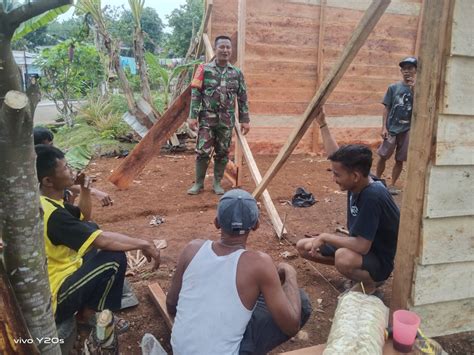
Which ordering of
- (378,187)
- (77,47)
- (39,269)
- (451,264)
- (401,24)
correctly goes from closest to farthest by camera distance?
(39,269) < (451,264) < (378,187) < (401,24) < (77,47)

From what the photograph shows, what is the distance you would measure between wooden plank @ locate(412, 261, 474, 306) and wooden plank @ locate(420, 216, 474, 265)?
0.16 ft

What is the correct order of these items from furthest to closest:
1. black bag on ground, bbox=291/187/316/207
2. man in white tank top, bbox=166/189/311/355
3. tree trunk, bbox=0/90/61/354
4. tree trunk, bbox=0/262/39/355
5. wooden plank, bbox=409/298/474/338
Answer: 1. black bag on ground, bbox=291/187/316/207
2. wooden plank, bbox=409/298/474/338
3. man in white tank top, bbox=166/189/311/355
4. tree trunk, bbox=0/262/39/355
5. tree trunk, bbox=0/90/61/354

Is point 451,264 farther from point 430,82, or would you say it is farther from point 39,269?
point 39,269

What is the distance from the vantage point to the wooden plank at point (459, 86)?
195cm

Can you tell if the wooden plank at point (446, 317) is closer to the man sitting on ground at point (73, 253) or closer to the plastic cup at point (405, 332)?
the plastic cup at point (405, 332)

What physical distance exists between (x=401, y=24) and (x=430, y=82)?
6725mm

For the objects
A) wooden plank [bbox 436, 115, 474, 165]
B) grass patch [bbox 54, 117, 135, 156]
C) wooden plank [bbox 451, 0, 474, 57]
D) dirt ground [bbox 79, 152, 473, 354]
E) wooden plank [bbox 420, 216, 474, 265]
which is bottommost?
dirt ground [bbox 79, 152, 473, 354]

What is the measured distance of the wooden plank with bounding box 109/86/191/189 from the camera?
4867 millimetres

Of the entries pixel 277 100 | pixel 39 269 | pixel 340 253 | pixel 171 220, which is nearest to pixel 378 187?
pixel 340 253

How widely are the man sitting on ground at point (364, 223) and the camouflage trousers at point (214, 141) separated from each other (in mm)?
2601

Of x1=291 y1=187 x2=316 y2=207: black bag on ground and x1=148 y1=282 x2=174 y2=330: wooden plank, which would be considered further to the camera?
x1=291 y1=187 x2=316 y2=207: black bag on ground

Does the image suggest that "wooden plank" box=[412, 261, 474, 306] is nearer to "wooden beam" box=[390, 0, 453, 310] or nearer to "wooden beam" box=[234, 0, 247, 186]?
"wooden beam" box=[390, 0, 453, 310]

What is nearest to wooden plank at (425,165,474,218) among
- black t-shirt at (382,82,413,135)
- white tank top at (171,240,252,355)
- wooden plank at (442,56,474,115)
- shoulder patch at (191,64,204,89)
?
wooden plank at (442,56,474,115)

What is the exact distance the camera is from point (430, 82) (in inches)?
78.5
